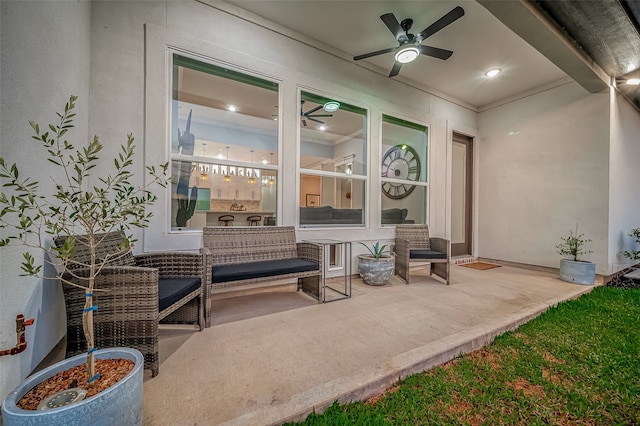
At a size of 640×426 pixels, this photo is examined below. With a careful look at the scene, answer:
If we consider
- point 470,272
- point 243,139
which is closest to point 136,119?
point 243,139

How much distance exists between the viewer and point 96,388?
104 cm

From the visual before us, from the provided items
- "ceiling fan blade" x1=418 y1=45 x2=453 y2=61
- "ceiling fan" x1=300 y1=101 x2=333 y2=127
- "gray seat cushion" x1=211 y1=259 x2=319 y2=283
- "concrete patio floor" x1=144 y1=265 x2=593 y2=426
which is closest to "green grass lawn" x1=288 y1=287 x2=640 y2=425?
"concrete patio floor" x1=144 y1=265 x2=593 y2=426

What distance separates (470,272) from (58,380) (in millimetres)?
4887

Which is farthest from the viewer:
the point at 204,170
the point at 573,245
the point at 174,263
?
Result: the point at 573,245

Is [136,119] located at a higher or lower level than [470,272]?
higher

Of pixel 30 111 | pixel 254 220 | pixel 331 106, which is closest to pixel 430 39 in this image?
pixel 331 106

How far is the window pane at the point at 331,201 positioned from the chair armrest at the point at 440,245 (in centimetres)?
119

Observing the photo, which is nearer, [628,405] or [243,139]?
[628,405]

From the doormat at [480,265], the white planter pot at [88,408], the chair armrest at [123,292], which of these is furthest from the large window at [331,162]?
the white planter pot at [88,408]

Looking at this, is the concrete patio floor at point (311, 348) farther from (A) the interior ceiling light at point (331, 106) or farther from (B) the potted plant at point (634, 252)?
(A) the interior ceiling light at point (331, 106)

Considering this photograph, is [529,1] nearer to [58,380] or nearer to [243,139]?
[243,139]

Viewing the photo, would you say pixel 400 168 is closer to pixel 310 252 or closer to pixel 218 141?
pixel 310 252

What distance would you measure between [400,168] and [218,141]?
9.86 ft

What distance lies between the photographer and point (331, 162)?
4047mm
